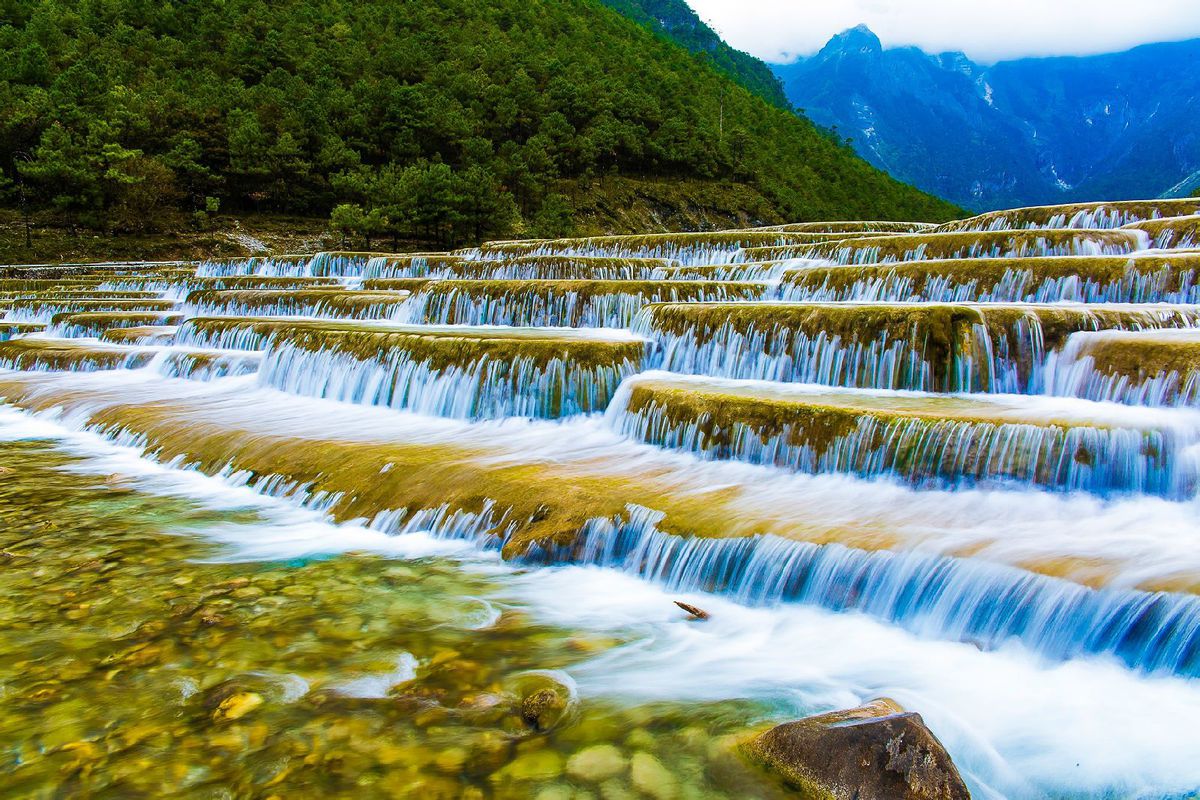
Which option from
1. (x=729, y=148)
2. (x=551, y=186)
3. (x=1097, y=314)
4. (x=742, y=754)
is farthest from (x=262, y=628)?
(x=729, y=148)

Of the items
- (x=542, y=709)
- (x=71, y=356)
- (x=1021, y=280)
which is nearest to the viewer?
(x=542, y=709)

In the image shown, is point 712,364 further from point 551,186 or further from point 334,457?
point 551,186

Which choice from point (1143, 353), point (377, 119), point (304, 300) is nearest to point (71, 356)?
point (304, 300)

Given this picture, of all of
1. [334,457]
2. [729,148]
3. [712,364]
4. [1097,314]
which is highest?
[729,148]

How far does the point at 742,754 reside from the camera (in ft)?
10.7

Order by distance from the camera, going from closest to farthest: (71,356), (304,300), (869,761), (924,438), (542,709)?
(869,761), (542,709), (924,438), (71,356), (304,300)

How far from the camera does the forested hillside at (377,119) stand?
3775 cm

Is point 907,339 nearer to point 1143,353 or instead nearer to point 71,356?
point 1143,353

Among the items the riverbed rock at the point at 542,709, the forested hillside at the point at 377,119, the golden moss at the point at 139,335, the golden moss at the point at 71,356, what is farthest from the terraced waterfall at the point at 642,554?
the forested hillside at the point at 377,119

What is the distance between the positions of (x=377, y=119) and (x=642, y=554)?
180 feet

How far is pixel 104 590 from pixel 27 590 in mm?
484

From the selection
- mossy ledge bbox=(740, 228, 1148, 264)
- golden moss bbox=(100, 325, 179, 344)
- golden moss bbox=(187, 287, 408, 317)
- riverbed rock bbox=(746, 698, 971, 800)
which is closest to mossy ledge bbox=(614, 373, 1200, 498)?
riverbed rock bbox=(746, 698, 971, 800)

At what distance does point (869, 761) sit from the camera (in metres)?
2.77

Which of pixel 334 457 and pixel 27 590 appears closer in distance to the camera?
pixel 27 590
